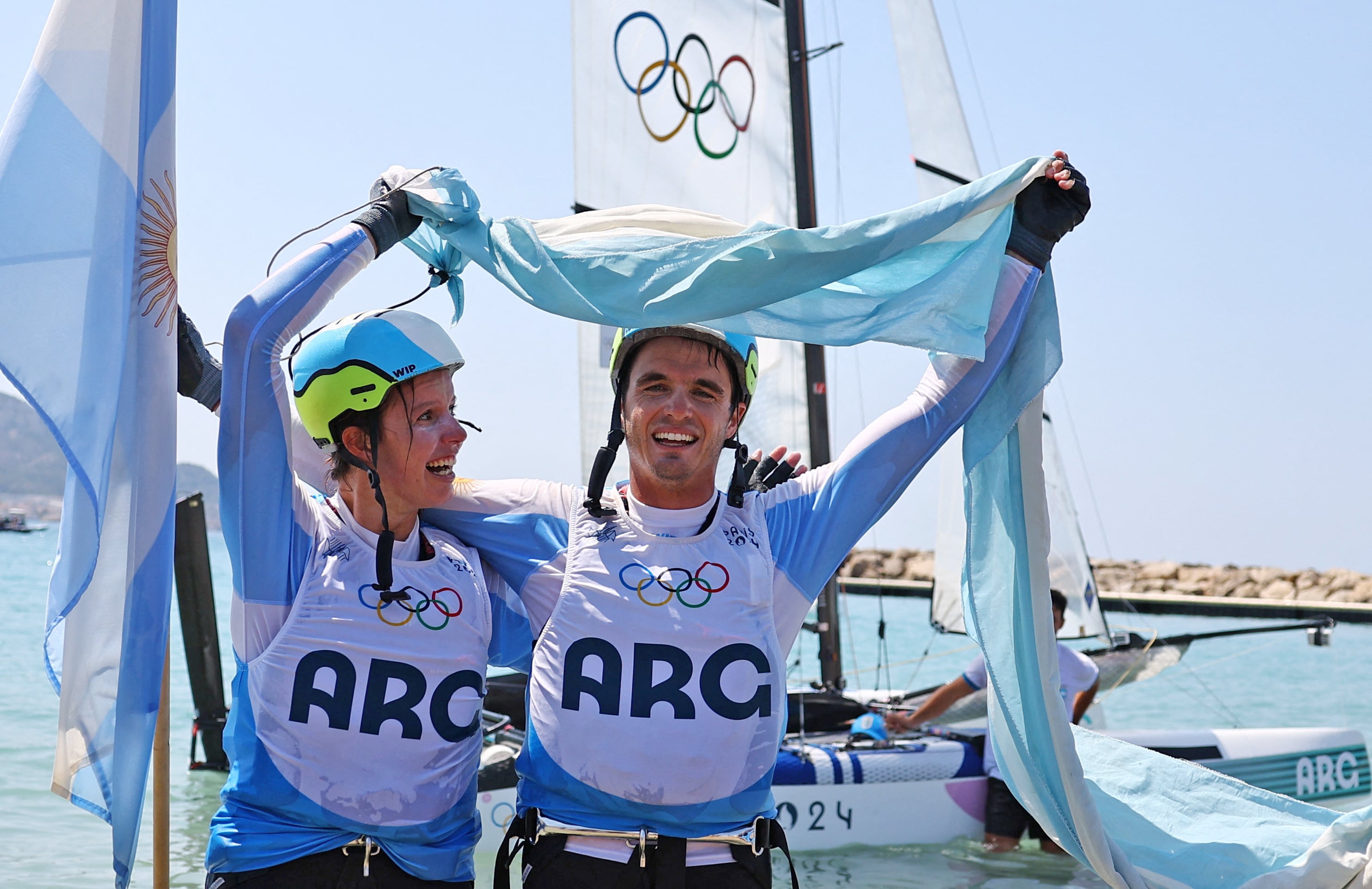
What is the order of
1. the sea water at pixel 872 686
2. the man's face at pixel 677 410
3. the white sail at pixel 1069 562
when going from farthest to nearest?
1. the white sail at pixel 1069 562
2. the sea water at pixel 872 686
3. the man's face at pixel 677 410

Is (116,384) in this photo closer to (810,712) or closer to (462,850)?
(462,850)

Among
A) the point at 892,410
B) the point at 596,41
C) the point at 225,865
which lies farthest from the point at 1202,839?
the point at 596,41

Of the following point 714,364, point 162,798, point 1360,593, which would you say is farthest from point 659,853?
point 1360,593

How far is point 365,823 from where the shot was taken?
237 centimetres

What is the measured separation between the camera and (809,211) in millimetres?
10875

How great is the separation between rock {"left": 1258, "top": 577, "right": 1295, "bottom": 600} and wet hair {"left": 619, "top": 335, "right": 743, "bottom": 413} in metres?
38.6

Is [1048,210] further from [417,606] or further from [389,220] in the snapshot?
[417,606]

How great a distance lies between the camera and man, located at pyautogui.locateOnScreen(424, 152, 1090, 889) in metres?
2.42

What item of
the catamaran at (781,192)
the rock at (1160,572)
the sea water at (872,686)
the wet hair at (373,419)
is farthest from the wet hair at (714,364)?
the rock at (1160,572)

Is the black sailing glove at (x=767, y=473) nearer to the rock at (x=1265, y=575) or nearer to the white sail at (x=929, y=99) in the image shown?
Answer: the white sail at (x=929, y=99)

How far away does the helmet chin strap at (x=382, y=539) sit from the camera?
8.08 feet

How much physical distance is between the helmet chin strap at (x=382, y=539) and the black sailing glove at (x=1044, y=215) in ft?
4.79

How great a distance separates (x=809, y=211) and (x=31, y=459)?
8.90 m

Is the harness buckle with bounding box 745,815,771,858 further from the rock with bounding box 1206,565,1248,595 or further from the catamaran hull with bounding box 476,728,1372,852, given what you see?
the rock with bounding box 1206,565,1248,595
